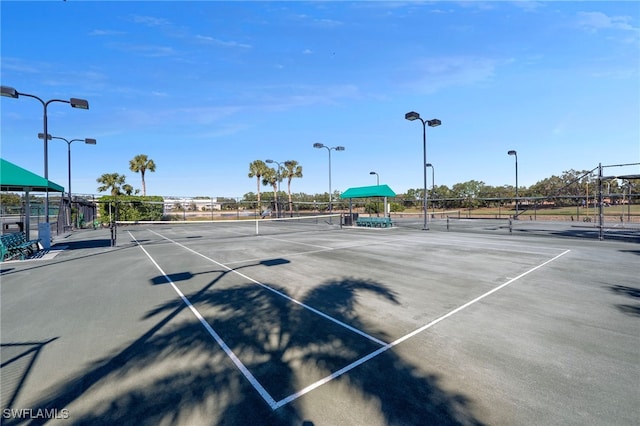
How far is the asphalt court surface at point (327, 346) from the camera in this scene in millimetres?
3492

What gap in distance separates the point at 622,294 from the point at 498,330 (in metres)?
4.81

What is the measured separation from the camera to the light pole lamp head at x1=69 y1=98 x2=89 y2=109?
1738cm

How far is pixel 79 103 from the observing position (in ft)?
57.6

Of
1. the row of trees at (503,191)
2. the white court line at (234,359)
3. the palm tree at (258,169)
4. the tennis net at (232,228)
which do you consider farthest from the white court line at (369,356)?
the palm tree at (258,169)

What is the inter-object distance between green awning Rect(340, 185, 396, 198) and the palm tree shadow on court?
23.5 metres

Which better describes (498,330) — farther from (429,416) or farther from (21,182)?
(21,182)

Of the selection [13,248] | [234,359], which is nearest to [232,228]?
[13,248]

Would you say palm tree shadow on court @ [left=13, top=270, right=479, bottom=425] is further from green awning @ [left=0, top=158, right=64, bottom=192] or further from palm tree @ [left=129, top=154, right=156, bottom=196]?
palm tree @ [left=129, top=154, right=156, bottom=196]

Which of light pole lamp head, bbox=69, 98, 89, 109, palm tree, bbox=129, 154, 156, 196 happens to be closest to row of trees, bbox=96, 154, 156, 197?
palm tree, bbox=129, 154, 156, 196

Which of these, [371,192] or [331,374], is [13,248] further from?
[371,192]

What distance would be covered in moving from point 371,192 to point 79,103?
23599mm

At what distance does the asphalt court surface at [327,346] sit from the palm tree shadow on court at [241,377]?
2cm

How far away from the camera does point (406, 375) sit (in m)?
4.12

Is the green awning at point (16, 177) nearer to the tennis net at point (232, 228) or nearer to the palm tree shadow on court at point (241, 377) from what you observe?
the tennis net at point (232, 228)
